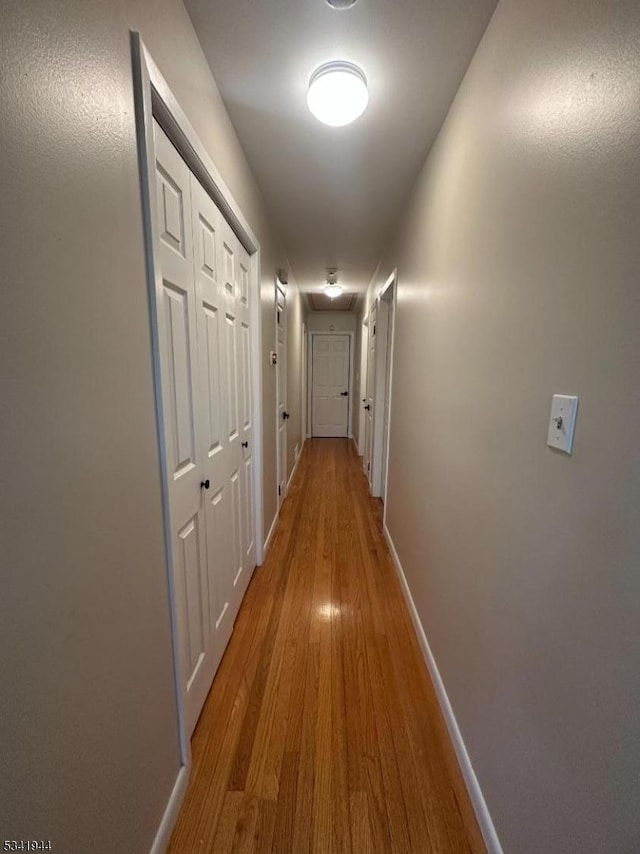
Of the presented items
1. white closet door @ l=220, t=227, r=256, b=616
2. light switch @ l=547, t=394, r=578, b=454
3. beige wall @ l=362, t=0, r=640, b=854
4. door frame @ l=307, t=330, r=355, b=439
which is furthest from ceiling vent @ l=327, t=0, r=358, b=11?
door frame @ l=307, t=330, r=355, b=439

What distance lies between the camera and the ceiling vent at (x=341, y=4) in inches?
37.0

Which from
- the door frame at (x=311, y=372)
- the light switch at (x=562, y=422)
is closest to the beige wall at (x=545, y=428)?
the light switch at (x=562, y=422)

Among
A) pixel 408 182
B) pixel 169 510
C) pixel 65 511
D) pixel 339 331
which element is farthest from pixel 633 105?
pixel 339 331

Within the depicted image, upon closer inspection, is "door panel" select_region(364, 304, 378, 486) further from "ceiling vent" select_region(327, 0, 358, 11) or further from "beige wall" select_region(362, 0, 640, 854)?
"ceiling vent" select_region(327, 0, 358, 11)

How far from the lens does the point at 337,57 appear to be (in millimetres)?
1128

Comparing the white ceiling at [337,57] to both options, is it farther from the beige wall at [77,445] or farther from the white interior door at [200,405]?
the white interior door at [200,405]

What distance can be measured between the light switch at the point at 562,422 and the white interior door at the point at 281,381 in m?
2.27

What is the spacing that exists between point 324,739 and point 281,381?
8.14 feet

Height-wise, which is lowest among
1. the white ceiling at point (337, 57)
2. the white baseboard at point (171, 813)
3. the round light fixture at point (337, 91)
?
the white baseboard at point (171, 813)

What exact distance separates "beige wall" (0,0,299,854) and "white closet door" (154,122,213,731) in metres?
0.11

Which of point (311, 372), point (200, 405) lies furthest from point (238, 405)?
point (311, 372)

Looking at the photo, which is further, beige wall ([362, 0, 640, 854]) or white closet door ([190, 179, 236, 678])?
white closet door ([190, 179, 236, 678])

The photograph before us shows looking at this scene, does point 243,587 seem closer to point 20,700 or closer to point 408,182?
point 20,700

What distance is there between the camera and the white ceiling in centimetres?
99
